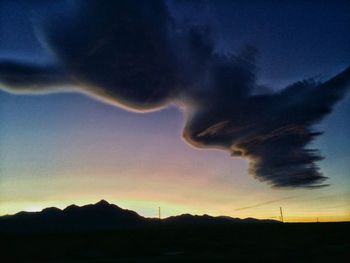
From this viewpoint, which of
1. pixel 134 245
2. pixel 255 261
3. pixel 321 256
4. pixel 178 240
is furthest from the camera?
pixel 178 240

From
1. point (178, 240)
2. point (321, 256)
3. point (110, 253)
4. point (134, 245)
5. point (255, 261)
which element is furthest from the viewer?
point (178, 240)

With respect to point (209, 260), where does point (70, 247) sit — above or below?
above

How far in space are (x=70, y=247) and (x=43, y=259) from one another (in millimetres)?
7489

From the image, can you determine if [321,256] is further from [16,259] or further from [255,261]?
[16,259]

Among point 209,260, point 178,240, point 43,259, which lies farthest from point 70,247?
point 209,260

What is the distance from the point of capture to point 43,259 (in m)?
30.5

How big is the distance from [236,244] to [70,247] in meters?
16.1

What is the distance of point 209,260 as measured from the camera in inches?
1108

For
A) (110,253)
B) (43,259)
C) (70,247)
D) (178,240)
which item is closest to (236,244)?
(178,240)

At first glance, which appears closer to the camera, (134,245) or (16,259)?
(16,259)

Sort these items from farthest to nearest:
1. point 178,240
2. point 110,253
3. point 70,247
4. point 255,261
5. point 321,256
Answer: point 178,240 < point 70,247 < point 110,253 < point 321,256 < point 255,261

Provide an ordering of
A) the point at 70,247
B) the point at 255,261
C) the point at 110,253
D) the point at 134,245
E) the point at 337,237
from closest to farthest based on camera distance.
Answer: the point at 255,261
the point at 110,253
the point at 70,247
the point at 134,245
the point at 337,237

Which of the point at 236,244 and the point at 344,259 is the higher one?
the point at 236,244

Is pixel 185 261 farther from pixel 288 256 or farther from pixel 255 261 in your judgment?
pixel 288 256
